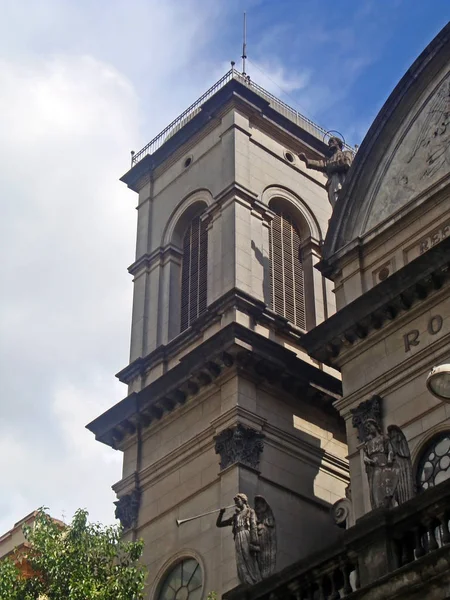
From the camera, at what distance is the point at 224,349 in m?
29.5

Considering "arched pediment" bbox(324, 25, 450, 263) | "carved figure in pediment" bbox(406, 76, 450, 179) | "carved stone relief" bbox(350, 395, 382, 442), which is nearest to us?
"carved stone relief" bbox(350, 395, 382, 442)

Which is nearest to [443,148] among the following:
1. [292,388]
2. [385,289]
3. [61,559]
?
[385,289]

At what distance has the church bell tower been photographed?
2842 cm

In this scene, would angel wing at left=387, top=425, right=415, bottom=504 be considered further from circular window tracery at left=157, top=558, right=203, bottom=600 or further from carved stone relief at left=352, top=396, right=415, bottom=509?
circular window tracery at left=157, top=558, right=203, bottom=600

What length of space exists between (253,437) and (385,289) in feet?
18.1

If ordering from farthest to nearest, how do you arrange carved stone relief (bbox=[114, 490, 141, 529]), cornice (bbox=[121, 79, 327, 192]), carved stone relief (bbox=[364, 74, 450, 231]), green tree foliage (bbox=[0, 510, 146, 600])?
cornice (bbox=[121, 79, 327, 192]), carved stone relief (bbox=[114, 490, 141, 529]), carved stone relief (bbox=[364, 74, 450, 231]), green tree foliage (bbox=[0, 510, 146, 600])

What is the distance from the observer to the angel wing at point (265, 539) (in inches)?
848

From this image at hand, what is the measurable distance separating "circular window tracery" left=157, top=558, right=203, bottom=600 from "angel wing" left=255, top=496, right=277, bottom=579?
5668 millimetres

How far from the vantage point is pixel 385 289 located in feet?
84.7

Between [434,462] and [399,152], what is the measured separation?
9.56 m

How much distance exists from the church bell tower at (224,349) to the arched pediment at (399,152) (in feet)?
12.3

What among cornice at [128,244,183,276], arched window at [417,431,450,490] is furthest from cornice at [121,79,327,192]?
arched window at [417,431,450,490]

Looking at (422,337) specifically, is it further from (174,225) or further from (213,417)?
(174,225)

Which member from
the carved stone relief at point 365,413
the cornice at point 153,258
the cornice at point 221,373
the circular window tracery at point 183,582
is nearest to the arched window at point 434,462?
the carved stone relief at point 365,413
